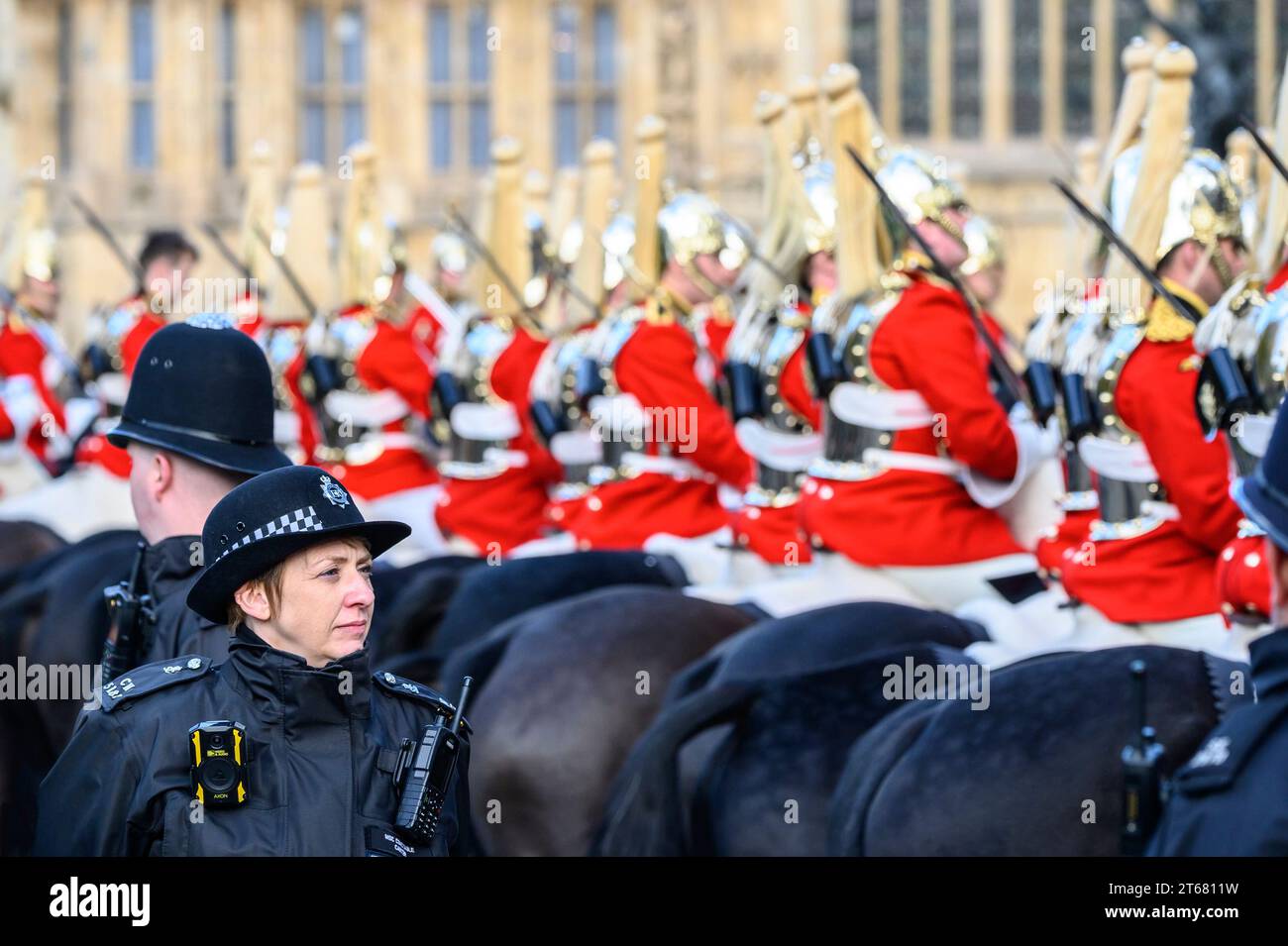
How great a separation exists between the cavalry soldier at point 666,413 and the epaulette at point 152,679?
4.45 meters

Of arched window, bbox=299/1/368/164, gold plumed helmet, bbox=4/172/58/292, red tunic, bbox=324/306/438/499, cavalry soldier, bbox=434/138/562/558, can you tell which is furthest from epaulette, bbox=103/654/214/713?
arched window, bbox=299/1/368/164

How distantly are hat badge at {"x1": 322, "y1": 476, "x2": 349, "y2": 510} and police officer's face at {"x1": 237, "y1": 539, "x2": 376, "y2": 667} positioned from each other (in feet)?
0.15

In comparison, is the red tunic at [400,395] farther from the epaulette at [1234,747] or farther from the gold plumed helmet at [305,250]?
Result: the epaulette at [1234,747]

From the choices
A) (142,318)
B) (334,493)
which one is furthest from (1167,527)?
(142,318)

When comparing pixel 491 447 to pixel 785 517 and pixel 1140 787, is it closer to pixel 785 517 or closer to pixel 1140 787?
pixel 785 517

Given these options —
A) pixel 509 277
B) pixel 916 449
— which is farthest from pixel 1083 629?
pixel 509 277

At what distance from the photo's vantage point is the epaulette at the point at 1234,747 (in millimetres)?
2467

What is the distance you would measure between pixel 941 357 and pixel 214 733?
3.30 m

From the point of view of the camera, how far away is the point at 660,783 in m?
4.59

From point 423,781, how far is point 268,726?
0.19m

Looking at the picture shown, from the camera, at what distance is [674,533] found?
7.55m

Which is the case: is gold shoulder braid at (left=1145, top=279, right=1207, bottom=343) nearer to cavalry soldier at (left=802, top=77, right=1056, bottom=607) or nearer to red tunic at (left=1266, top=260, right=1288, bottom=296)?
red tunic at (left=1266, top=260, right=1288, bottom=296)

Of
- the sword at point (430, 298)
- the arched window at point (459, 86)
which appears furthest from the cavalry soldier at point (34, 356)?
the arched window at point (459, 86)
